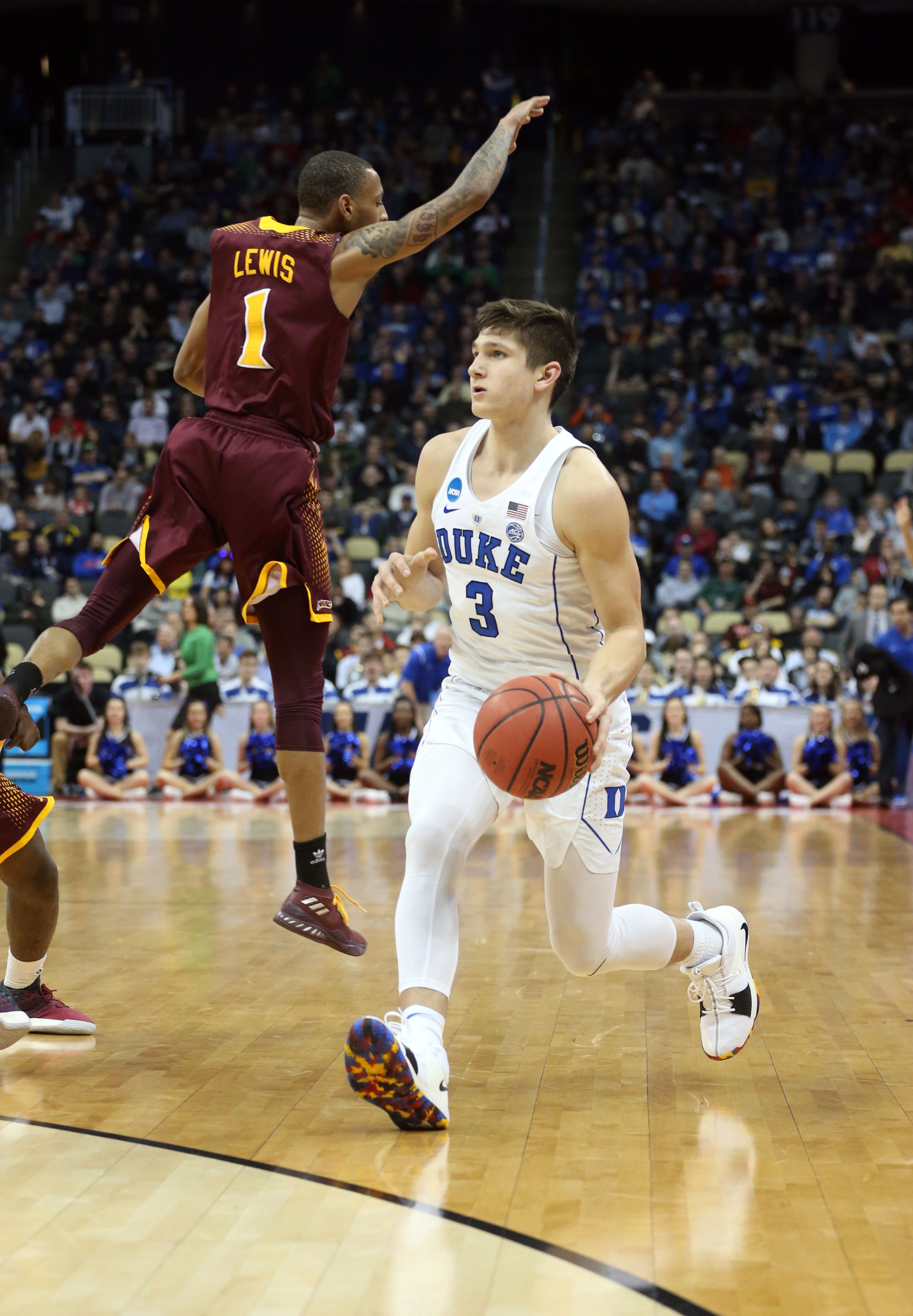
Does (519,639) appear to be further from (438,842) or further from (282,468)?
(282,468)

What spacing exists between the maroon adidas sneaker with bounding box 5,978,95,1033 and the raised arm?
1.90m

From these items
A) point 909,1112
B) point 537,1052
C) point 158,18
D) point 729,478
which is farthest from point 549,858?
point 158,18

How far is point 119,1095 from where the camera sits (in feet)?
12.6

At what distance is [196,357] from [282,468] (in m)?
0.60

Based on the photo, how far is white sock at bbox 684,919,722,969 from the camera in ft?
13.8

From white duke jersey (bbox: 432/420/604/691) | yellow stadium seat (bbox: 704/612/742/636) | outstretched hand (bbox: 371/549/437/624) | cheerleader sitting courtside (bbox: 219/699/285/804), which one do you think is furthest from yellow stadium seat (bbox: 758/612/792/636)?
outstretched hand (bbox: 371/549/437/624)

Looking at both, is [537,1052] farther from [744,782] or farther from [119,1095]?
[744,782]

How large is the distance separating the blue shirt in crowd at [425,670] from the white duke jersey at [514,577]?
27.5ft

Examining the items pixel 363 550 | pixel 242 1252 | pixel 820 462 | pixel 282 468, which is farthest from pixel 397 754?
pixel 242 1252

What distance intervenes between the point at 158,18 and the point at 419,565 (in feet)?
76.7

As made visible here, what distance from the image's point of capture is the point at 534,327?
3.90 meters

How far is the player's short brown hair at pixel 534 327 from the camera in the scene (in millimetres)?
3893

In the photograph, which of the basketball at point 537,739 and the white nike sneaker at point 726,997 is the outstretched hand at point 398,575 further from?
the white nike sneaker at point 726,997

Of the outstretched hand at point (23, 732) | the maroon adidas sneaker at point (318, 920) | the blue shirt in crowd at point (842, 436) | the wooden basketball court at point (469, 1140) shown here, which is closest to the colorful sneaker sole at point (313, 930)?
the maroon adidas sneaker at point (318, 920)
